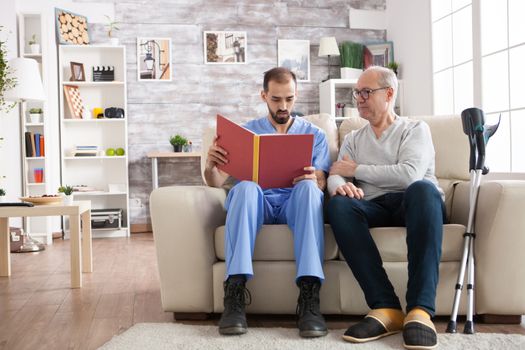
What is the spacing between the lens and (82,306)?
290 cm

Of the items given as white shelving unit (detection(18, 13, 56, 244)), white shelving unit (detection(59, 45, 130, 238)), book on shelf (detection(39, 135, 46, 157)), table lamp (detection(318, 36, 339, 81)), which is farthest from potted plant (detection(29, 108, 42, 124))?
table lamp (detection(318, 36, 339, 81))

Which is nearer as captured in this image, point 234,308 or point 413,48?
point 234,308

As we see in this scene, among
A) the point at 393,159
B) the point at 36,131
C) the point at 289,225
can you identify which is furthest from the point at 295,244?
the point at 36,131

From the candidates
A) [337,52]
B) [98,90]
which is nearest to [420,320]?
[337,52]

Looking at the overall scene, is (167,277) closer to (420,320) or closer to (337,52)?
(420,320)

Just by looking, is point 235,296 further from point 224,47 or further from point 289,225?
point 224,47

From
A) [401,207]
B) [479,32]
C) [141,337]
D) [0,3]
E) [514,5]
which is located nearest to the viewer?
[141,337]

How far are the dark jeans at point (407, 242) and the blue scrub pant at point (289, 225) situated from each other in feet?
0.32

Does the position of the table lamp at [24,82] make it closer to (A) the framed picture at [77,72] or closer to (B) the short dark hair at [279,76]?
(A) the framed picture at [77,72]

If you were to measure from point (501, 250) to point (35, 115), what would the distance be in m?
4.43

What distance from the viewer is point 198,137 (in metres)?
6.22

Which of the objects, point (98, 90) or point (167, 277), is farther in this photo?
point (98, 90)

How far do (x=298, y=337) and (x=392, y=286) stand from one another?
1.32 feet

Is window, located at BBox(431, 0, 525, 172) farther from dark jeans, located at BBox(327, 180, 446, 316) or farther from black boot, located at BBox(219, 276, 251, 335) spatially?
black boot, located at BBox(219, 276, 251, 335)
